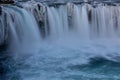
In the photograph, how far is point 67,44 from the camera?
441 inches

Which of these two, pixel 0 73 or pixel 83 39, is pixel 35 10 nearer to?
pixel 83 39

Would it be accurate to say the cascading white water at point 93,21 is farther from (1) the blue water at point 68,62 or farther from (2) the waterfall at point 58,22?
(1) the blue water at point 68,62

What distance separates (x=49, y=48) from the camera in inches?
417

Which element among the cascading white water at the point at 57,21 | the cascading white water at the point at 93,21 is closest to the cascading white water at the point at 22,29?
the cascading white water at the point at 57,21

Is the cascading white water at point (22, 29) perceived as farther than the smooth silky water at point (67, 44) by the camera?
Yes

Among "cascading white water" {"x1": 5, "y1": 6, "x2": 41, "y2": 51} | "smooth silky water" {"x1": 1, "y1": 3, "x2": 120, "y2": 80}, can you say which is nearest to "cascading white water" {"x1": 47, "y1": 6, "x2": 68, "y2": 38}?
"smooth silky water" {"x1": 1, "y1": 3, "x2": 120, "y2": 80}

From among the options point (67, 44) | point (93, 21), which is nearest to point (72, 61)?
point (67, 44)

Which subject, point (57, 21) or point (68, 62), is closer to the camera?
point (68, 62)

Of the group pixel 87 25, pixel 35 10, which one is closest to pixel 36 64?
pixel 35 10

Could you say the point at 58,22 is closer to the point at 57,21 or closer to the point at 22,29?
the point at 57,21

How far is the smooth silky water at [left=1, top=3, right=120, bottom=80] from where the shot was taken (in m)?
8.36

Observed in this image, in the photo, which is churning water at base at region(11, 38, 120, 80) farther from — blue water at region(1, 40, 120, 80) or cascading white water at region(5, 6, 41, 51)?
cascading white water at region(5, 6, 41, 51)

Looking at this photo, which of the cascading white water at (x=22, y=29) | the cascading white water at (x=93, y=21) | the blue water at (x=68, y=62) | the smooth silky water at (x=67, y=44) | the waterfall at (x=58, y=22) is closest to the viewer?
the blue water at (x=68, y=62)

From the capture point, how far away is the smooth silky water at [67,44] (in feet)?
27.4
